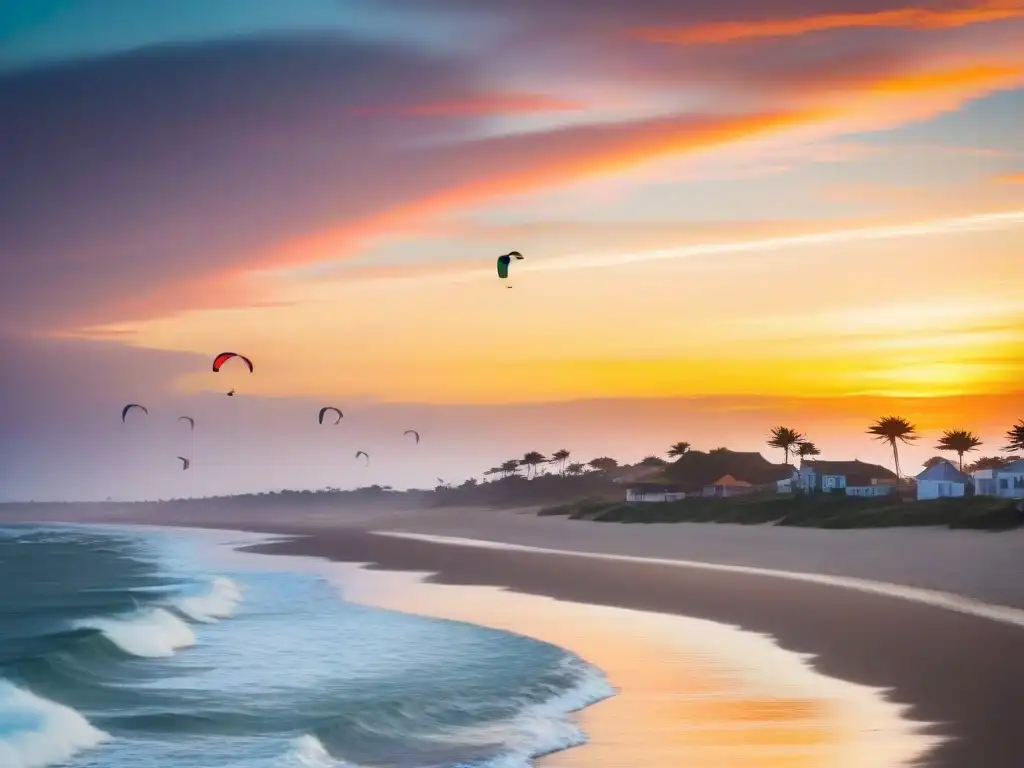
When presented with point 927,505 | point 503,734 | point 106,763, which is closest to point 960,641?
point 503,734

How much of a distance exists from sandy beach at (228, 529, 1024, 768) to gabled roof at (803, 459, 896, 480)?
66.9 metres

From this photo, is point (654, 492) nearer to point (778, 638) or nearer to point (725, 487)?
point (725, 487)

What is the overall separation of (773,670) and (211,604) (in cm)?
2043

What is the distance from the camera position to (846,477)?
99.6m

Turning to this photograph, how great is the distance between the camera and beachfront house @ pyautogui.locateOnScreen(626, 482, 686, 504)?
107 metres

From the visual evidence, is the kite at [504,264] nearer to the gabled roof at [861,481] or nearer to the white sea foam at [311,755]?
the white sea foam at [311,755]

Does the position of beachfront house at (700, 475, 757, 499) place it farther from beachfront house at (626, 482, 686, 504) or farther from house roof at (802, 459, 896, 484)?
house roof at (802, 459, 896, 484)

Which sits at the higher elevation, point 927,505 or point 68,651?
point 927,505

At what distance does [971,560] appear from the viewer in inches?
1474

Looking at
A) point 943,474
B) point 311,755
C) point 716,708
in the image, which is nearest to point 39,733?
point 311,755

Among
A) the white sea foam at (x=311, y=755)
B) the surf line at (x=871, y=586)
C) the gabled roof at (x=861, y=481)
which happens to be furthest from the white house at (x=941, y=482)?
the white sea foam at (x=311, y=755)

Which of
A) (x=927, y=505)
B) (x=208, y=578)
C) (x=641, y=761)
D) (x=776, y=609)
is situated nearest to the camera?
(x=641, y=761)

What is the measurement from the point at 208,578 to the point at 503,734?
3384 cm

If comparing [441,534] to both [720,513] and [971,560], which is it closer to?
[720,513]
